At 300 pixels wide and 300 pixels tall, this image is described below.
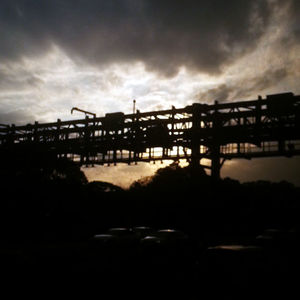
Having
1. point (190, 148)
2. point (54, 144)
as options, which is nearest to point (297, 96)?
point (190, 148)

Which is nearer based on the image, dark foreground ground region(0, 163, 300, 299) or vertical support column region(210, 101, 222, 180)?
dark foreground ground region(0, 163, 300, 299)

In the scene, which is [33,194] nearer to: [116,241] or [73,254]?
[116,241]

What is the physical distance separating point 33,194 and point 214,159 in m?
16.4

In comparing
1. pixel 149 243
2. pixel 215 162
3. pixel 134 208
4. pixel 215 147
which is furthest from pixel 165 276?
pixel 134 208

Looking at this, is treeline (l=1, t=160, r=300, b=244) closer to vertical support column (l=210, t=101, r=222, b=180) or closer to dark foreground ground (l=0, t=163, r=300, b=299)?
dark foreground ground (l=0, t=163, r=300, b=299)

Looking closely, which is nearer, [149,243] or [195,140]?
[149,243]

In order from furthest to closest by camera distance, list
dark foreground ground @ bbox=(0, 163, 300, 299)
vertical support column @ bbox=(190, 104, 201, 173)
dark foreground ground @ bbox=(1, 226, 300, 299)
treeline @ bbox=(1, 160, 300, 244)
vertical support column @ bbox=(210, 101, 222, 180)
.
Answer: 1. treeline @ bbox=(1, 160, 300, 244)
2. vertical support column @ bbox=(190, 104, 201, 173)
3. vertical support column @ bbox=(210, 101, 222, 180)
4. dark foreground ground @ bbox=(0, 163, 300, 299)
5. dark foreground ground @ bbox=(1, 226, 300, 299)

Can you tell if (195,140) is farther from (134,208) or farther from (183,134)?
(134,208)

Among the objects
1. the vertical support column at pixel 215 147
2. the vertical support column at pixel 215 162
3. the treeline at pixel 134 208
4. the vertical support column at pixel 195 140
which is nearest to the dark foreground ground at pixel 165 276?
the vertical support column at pixel 215 162

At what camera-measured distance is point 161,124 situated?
895 inches

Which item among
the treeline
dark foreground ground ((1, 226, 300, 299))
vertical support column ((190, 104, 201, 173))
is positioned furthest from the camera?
the treeline

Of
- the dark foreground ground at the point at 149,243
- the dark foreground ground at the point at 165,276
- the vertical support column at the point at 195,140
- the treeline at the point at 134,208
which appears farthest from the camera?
the treeline at the point at 134,208

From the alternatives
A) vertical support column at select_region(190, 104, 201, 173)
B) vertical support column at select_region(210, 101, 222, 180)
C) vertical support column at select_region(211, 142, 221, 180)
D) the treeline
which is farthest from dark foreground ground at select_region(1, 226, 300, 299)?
vertical support column at select_region(190, 104, 201, 173)

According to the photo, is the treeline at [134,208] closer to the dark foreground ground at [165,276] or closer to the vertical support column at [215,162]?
the vertical support column at [215,162]
